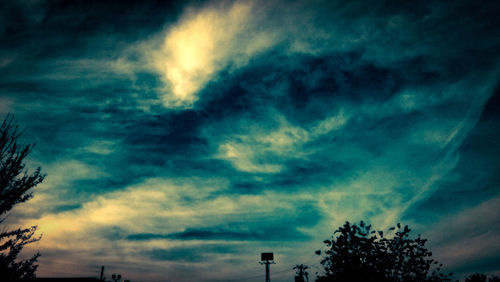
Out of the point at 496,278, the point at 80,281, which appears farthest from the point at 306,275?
the point at 80,281

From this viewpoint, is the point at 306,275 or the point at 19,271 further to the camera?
the point at 306,275

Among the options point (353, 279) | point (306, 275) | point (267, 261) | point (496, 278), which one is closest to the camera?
point (353, 279)

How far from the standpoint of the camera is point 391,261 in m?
19.6

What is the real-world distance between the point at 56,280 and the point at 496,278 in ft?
228

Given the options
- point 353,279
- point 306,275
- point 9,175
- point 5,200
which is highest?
point 9,175

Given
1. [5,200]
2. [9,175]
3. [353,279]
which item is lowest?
[353,279]

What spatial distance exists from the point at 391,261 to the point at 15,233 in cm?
2179

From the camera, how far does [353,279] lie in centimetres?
1783

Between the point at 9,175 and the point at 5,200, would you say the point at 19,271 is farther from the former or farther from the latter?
the point at 9,175

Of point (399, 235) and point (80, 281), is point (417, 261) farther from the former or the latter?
point (80, 281)

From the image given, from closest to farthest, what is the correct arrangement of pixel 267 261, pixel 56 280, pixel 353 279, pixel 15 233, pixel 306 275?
pixel 15 233, pixel 353 279, pixel 56 280, pixel 267 261, pixel 306 275

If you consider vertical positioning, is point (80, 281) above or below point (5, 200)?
below

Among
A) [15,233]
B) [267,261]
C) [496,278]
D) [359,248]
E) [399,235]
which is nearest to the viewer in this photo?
[15,233]

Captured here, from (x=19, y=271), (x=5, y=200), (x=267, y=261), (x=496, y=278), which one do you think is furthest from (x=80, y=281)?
(x=496, y=278)
